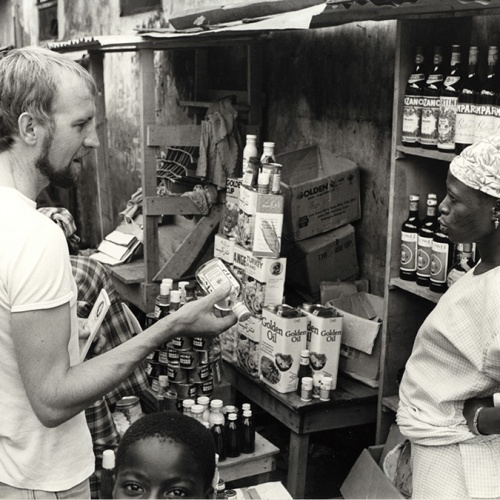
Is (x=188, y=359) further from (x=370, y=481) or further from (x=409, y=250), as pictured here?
(x=409, y=250)

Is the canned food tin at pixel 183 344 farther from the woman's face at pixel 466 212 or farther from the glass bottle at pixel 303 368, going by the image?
the woman's face at pixel 466 212

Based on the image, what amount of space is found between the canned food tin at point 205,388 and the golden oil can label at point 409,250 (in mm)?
1139

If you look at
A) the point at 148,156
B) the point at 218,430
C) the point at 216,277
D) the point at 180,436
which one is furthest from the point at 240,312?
the point at 148,156

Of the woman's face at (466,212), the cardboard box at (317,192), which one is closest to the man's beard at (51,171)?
the woman's face at (466,212)

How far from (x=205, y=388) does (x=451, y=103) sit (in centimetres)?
182

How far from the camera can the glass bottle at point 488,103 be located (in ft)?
10.2

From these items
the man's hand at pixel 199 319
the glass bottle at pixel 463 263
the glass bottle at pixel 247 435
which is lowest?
the glass bottle at pixel 247 435

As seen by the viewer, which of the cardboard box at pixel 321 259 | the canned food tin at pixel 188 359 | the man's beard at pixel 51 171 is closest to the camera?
the man's beard at pixel 51 171

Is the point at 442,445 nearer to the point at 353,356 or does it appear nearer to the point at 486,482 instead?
the point at 486,482

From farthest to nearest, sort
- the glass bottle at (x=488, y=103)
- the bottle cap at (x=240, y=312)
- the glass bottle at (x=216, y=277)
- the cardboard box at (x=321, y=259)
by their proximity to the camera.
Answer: the cardboard box at (x=321, y=259), the glass bottle at (x=488, y=103), the glass bottle at (x=216, y=277), the bottle cap at (x=240, y=312)

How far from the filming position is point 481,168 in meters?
2.50

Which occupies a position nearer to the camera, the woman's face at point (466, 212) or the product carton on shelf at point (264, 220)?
the woman's face at point (466, 212)

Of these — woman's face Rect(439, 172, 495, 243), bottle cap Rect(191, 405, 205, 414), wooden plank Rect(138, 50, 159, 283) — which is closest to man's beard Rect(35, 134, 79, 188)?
woman's face Rect(439, 172, 495, 243)

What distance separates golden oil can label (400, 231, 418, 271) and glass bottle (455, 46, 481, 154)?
0.51 metres
